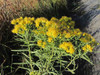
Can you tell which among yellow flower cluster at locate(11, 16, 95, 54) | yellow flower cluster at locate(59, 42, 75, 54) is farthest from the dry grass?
yellow flower cluster at locate(59, 42, 75, 54)

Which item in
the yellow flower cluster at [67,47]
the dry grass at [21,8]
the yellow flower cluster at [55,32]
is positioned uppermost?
the dry grass at [21,8]

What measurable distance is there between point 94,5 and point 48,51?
3513mm

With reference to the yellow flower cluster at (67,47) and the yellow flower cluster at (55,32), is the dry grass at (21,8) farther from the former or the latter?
the yellow flower cluster at (67,47)

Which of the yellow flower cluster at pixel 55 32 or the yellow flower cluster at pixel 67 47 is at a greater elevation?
the yellow flower cluster at pixel 55 32

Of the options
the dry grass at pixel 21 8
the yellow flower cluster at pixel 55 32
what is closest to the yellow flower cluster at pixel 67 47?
the yellow flower cluster at pixel 55 32

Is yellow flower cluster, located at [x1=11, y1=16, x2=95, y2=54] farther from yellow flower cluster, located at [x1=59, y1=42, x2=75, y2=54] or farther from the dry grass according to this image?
the dry grass

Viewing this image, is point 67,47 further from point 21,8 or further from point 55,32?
point 21,8

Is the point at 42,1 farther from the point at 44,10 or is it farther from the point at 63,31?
the point at 63,31

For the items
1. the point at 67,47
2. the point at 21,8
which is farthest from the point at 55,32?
the point at 21,8

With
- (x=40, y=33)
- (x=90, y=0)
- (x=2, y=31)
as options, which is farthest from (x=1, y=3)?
(x=90, y=0)

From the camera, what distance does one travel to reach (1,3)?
211cm

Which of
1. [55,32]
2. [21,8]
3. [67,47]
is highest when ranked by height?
[21,8]

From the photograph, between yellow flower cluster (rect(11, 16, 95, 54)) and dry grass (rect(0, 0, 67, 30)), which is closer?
yellow flower cluster (rect(11, 16, 95, 54))

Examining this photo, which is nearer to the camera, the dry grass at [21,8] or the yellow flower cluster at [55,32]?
the yellow flower cluster at [55,32]
